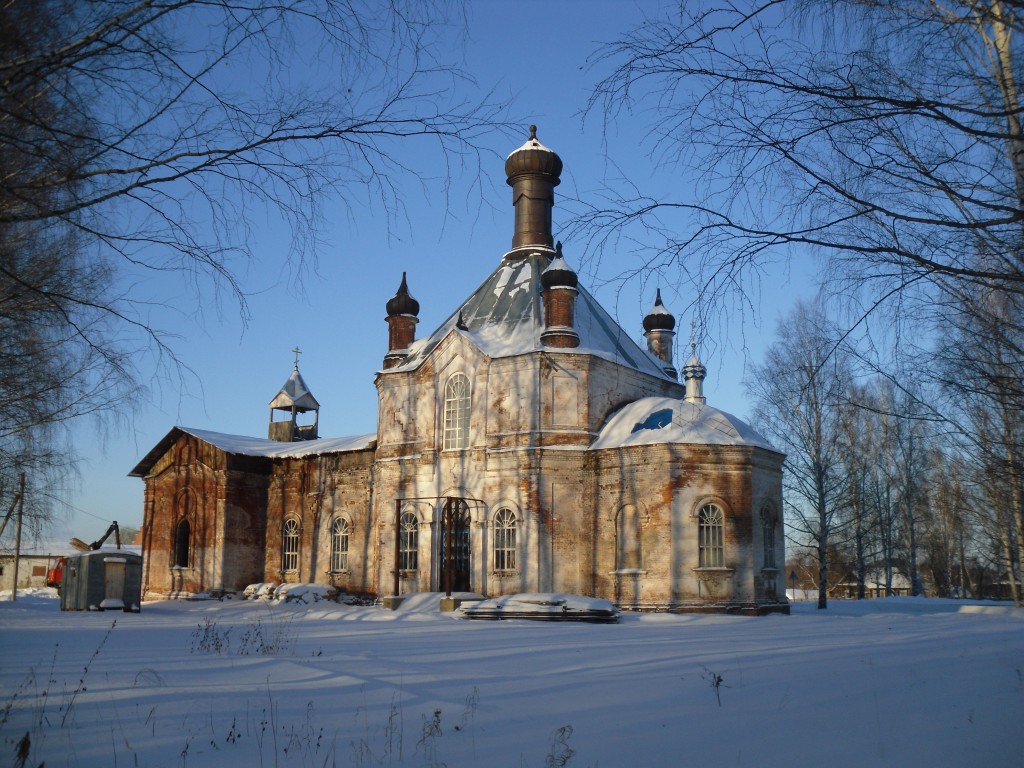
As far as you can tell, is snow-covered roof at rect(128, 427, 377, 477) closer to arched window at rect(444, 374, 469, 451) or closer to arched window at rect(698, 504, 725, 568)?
arched window at rect(444, 374, 469, 451)

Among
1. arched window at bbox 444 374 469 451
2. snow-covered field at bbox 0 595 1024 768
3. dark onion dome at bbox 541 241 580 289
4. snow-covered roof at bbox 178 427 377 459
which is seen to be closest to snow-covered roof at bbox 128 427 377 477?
snow-covered roof at bbox 178 427 377 459

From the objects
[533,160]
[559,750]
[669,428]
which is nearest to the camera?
[559,750]

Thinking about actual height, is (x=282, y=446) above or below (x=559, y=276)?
below

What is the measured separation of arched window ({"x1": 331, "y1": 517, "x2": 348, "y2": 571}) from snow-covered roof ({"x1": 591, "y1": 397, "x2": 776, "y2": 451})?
31.5 ft

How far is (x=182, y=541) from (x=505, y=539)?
46.6 ft

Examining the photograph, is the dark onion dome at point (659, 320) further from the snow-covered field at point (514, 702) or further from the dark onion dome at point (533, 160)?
the snow-covered field at point (514, 702)

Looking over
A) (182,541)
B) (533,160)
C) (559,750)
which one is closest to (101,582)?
(182,541)

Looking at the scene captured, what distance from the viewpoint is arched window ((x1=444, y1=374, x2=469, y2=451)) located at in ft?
80.4

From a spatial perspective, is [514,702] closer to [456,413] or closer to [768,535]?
[768,535]

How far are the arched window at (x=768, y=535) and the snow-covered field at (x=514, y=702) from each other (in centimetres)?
948

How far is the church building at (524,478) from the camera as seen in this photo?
2180 centimetres

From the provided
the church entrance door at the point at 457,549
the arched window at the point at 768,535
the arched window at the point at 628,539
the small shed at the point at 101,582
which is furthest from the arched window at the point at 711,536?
the small shed at the point at 101,582

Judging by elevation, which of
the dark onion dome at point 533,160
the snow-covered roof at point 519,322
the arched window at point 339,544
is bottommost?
the arched window at point 339,544

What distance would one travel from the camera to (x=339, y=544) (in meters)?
28.2
